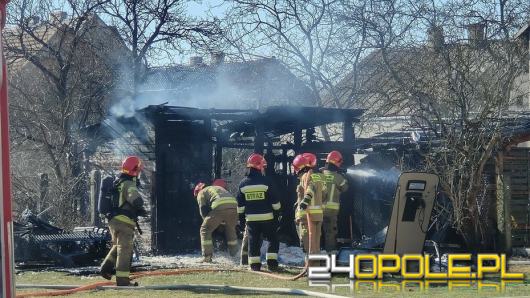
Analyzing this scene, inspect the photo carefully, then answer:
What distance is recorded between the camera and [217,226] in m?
16.3

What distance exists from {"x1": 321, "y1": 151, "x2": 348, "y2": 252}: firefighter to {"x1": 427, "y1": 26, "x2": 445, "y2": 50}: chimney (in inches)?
146

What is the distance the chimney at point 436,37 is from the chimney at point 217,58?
7.18 metres

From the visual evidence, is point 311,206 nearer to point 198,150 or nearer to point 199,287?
point 199,287

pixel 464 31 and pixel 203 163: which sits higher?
pixel 464 31

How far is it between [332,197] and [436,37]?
4943mm

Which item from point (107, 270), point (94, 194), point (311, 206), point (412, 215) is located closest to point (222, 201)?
point (311, 206)

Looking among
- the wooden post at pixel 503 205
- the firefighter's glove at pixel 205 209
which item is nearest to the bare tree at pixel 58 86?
the firefighter's glove at pixel 205 209

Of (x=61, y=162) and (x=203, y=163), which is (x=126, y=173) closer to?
(x=203, y=163)

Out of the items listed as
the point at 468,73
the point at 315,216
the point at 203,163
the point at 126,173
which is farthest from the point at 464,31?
the point at 126,173

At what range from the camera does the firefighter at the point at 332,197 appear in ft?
51.5

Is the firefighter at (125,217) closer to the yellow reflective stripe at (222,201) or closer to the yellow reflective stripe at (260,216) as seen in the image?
the yellow reflective stripe at (260,216)

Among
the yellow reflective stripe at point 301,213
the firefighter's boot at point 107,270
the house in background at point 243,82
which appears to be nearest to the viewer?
the firefighter's boot at point 107,270

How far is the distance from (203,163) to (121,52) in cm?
797

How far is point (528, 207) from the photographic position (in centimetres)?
1716
